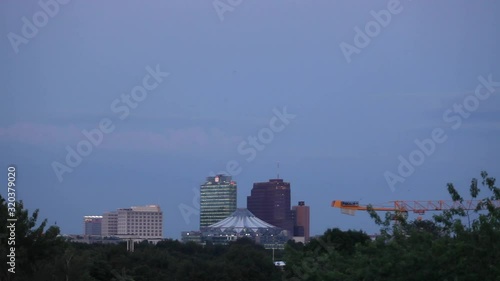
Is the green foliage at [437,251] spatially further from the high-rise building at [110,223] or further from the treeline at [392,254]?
the high-rise building at [110,223]

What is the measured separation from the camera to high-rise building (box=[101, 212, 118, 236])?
624ft

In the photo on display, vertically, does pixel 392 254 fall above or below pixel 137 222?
below

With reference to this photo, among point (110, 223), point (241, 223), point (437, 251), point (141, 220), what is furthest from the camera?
point (110, 223)

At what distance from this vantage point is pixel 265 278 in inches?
2357

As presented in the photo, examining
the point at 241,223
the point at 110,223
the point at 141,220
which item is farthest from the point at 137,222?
the point at 241,223

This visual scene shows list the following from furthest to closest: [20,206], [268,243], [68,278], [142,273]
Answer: [268,243], [142,273], [20,206], [68,278]

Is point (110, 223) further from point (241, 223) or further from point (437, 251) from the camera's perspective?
point (437, 251)

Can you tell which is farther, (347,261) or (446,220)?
(347,261)

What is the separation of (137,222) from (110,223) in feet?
34.0

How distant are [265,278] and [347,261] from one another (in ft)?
122

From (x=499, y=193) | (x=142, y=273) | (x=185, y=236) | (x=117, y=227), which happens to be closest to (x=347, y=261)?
(x=499, y=193)

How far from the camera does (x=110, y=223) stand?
636 feet

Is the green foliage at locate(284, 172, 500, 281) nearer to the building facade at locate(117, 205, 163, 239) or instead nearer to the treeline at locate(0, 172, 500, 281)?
the treeline at locate(0, 172, 500, 281)

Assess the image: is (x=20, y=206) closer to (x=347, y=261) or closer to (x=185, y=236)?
(x=347, y=261)
